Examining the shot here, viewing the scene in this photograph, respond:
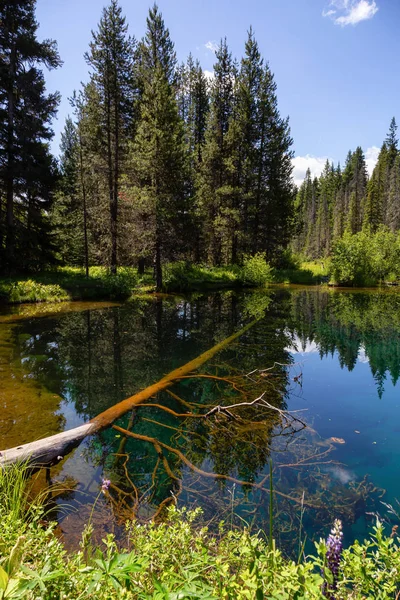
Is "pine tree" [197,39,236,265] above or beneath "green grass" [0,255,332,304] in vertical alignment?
above

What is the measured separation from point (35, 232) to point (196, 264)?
12674mm

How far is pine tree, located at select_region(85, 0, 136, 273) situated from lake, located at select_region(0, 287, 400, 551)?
12.3 metres

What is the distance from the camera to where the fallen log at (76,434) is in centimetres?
357

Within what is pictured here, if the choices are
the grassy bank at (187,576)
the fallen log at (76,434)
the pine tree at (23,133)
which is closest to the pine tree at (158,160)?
the pine tree at (23,133)

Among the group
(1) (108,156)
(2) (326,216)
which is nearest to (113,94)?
(1) (108,156)

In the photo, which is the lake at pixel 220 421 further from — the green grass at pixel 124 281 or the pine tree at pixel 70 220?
the pine tree at pixel 70 220

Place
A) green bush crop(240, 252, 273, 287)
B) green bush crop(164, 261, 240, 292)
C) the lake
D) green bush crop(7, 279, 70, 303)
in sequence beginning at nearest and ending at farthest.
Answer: the lake, green bush crop(7, 279, 70, 303), green bush crop(164, 261, 240, 292), green bush crop(240, 252, 273, 287)

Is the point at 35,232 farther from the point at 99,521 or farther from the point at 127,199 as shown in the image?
the point at 99,521


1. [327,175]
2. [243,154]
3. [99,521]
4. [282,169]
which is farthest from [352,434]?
[327,175]

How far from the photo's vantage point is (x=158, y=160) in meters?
19.8

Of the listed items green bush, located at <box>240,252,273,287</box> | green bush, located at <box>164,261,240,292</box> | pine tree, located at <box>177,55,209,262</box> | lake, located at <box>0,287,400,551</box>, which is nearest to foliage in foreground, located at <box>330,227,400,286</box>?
green bush, located at <box>240,252,273,287</box>

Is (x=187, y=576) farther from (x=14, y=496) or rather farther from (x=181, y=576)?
(x=14, y=496)

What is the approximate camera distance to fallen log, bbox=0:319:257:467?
3572 mm

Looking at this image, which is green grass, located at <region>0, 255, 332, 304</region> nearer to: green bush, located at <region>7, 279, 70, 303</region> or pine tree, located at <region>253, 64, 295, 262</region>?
green bush, located at <region>7, 279, 70, 303</region>
